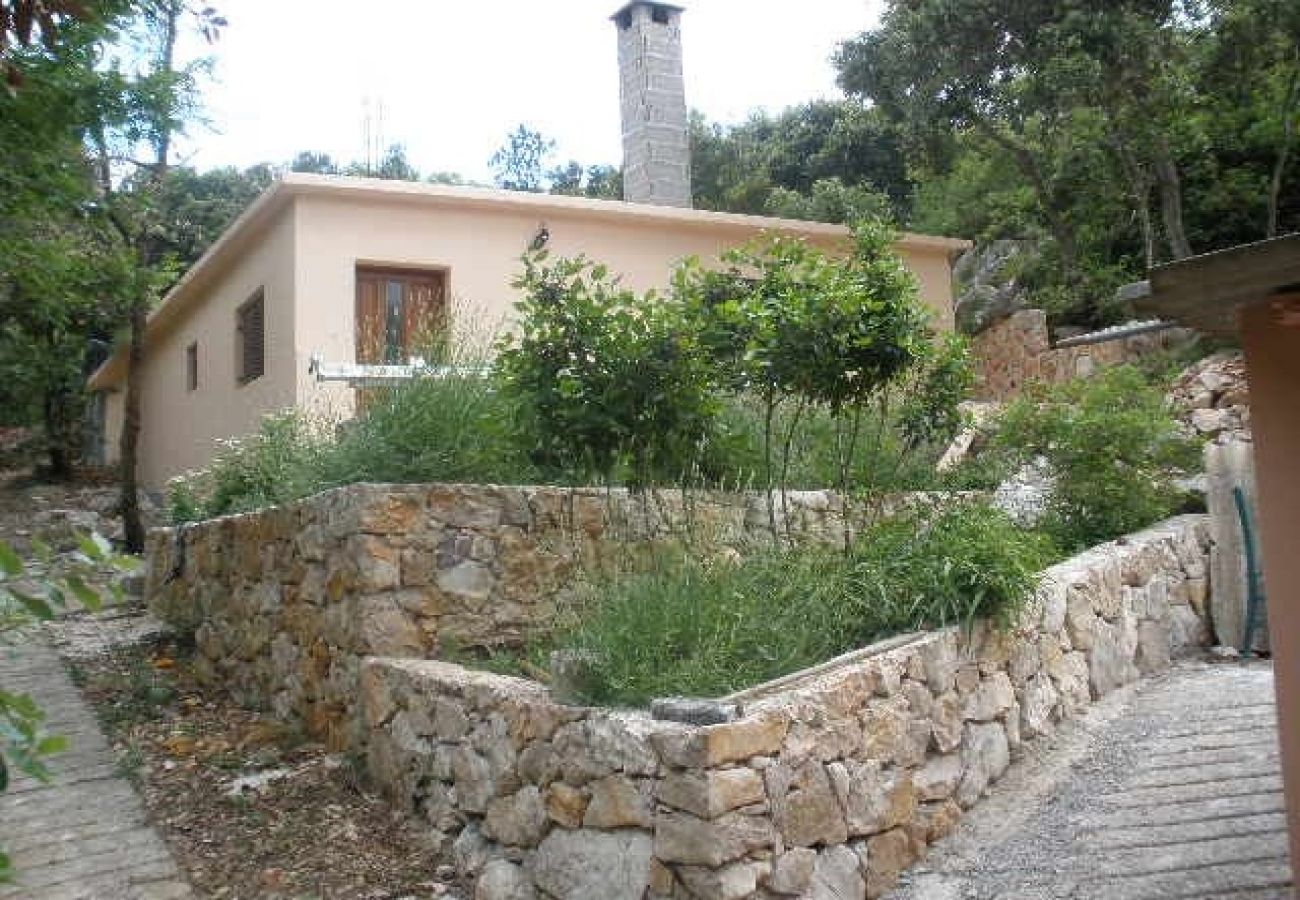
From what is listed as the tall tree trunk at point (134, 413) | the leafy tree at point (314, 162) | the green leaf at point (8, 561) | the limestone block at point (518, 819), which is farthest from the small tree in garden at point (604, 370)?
the leafy tree at point (314, 162)

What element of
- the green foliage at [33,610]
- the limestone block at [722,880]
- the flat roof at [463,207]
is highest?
the flat roof at [463,207]

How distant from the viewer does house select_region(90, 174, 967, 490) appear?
10367mm

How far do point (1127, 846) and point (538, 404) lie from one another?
3.26 meters

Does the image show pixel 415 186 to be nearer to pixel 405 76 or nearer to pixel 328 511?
pixel 328 511

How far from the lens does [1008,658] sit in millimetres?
5434

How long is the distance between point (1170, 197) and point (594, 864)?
12334 mm

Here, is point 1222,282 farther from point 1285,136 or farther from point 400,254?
point 1285,136

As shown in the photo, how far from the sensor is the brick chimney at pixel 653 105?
1327 centimetres

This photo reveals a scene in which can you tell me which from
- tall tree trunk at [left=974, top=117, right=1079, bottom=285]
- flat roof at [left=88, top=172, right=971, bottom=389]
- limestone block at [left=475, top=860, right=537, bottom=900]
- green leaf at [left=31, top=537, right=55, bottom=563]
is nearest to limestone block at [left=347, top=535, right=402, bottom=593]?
limestone block at [left=475, top=860, right=537, bottom=900]

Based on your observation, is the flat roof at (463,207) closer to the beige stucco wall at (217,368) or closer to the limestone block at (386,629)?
the beige stucco wall at (217,368)

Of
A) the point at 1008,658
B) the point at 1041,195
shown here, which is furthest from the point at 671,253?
the point at 1008,658

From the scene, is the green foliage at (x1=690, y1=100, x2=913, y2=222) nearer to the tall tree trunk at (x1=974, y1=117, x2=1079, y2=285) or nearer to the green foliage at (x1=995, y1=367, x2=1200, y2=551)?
the tall tree trunk at (x1=974, y1=117, x2=1079, y2=285)

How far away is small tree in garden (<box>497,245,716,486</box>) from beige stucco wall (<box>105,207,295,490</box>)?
5.55 meters

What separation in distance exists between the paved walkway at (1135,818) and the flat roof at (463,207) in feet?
16.8
